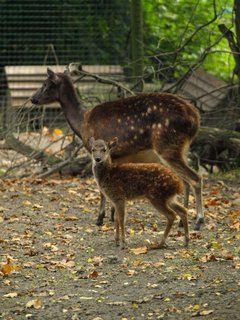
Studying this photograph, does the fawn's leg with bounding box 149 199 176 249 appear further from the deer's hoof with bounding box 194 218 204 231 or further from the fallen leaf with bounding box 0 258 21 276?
the fallen leaf with bounding box 0 258 21 276

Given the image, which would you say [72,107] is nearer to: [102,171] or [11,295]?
[102,171]

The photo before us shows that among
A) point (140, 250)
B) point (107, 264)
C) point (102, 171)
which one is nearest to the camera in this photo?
point (107, 264)

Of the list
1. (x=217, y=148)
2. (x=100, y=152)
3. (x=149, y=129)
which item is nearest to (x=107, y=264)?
(x=100, y=152)

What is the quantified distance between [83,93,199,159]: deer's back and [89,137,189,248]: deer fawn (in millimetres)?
921

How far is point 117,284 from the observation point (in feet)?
22.5

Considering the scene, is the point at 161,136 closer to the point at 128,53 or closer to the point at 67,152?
the point at 67,152

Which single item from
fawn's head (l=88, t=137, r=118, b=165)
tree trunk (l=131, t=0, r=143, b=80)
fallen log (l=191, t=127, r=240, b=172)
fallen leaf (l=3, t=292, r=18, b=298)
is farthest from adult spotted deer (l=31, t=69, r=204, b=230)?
tree trunk (l=131, t=0, r=143, b=80)

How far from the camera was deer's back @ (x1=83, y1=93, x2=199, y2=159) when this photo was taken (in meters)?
8.89

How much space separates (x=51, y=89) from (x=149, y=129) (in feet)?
4.75

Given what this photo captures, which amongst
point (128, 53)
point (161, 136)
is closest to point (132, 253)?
point (161, 136)

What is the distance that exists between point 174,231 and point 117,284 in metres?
2.01

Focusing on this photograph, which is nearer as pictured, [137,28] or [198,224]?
[198,224]

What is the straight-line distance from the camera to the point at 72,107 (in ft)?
32.6

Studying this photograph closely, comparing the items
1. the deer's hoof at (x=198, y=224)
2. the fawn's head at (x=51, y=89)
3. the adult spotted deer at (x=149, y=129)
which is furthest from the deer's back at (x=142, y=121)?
the deer's hoof at (x=198, y=224)
